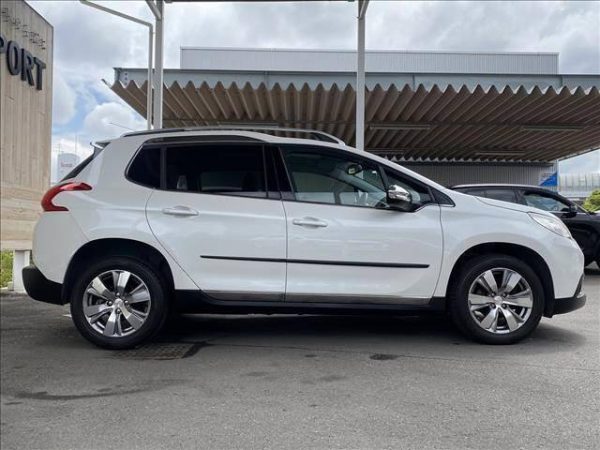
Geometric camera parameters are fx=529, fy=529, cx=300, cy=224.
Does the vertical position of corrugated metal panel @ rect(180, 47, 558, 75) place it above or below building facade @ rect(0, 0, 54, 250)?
above

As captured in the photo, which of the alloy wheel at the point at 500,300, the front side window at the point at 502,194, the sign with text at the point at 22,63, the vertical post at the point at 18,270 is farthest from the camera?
the front side window at the point at 502,194

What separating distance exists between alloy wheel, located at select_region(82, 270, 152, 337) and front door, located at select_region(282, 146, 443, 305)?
1277mm

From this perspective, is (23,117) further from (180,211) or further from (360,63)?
(360,63)

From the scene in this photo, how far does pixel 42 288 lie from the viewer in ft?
15.3

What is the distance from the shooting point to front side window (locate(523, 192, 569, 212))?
879 centimetres

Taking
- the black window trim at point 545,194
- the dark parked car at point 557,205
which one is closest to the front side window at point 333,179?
the dark parked car at point 557,205

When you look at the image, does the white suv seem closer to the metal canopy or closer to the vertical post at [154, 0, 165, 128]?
the vertical post at [154, 0, 165, 128]

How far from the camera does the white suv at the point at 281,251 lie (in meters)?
4.54

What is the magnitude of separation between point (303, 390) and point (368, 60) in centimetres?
2427

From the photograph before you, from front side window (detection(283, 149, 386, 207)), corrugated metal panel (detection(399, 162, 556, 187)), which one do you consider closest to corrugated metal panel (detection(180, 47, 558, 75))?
corrugated metal panel (detection(399, 162, 556, 187))

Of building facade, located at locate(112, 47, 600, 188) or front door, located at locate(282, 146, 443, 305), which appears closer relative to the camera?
front door, located at locate(282, 146, 443, 305)

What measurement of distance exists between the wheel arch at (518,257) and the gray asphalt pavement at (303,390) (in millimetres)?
489

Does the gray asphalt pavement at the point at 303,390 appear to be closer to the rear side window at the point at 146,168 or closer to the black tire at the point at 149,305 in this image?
the black tire at the point at 149,305

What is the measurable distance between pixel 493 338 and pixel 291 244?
6.43 ft
